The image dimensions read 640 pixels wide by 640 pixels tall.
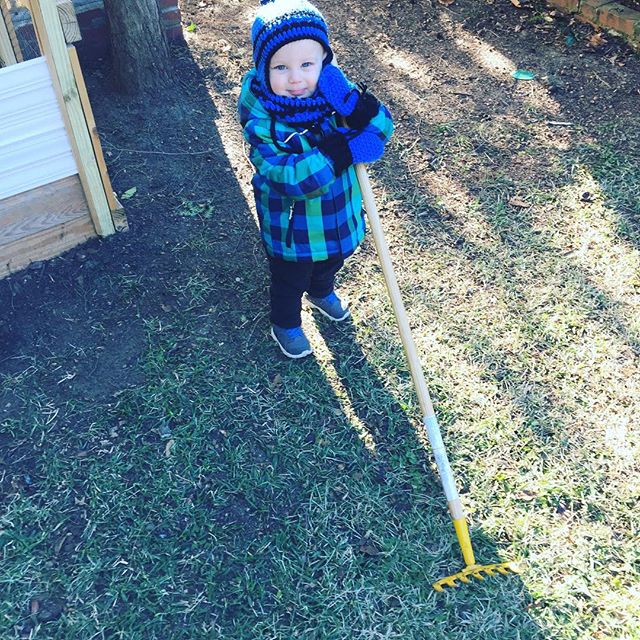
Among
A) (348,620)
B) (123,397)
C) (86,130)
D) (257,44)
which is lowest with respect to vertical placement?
(348,620)

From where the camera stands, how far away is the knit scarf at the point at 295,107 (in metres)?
2.61

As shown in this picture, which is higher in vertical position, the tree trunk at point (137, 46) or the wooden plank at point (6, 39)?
the wooden plank at point (6, 39)

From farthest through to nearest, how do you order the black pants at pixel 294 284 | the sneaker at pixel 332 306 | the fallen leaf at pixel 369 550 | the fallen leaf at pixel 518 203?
the fallen leaf at pixel 518 203, the sneaker at pixel 332 306, the black pants at pixel 294 284, the fallen leaf at pixel 369 550

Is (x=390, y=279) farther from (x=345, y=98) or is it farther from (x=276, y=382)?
(x=276, y=382)

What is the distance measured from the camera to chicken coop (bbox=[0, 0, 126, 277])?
3.21 m

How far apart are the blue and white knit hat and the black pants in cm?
78

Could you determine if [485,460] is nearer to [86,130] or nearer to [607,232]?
[607,232]

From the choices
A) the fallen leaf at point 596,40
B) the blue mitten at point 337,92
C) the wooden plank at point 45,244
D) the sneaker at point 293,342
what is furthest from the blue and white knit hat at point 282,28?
the fallen leaf at point 596,40

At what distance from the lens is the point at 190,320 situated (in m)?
3.55

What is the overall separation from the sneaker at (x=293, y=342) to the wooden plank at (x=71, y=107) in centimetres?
113

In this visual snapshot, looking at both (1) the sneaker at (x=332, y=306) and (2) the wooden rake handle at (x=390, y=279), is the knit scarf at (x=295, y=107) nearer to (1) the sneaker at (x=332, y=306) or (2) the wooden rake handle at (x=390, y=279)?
(2) the wooden rake handle at (x=390, y=279)

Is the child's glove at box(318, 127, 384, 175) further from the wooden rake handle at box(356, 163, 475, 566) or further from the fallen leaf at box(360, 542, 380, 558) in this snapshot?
the fallen leaf at box(360, 542, 380, 558)

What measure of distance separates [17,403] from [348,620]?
1687 millimetres

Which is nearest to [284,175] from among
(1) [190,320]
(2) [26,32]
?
(1) [190,320]
